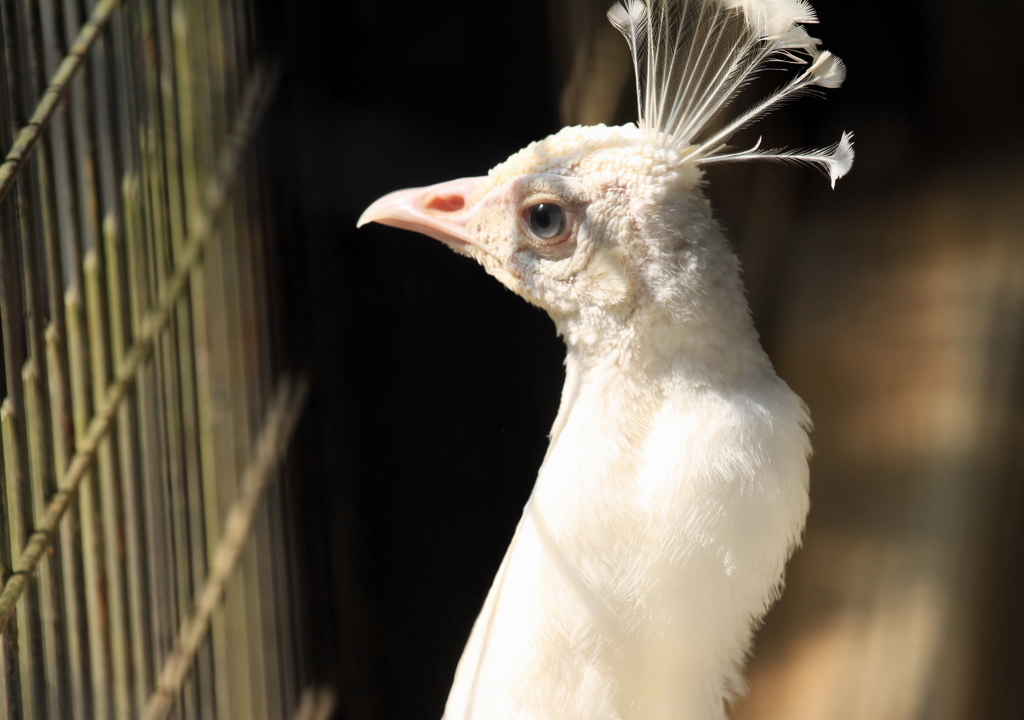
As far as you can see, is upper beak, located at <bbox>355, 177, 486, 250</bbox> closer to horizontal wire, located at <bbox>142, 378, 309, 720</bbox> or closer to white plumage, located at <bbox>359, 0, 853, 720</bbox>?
white plumage, located at <bbox>359, 0, 853, 720</bbox>

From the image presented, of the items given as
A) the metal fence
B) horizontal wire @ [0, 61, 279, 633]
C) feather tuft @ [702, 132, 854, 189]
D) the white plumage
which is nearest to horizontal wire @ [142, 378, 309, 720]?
the metal fence

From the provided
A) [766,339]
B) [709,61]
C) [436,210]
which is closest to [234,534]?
[436,210]

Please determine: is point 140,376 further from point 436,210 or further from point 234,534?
point 436,210

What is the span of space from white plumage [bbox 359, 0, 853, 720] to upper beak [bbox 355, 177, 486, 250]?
4cm

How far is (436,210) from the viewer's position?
73 cm

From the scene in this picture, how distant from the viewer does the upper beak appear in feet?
2.35

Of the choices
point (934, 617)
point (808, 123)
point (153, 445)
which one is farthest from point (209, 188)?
point (934, 617)

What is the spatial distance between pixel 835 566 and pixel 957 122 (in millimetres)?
503

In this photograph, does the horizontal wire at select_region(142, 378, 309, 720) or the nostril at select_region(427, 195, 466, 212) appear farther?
the horizontal wire at select_region(142, 378, 309, 720)

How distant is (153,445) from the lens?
929 millimetres

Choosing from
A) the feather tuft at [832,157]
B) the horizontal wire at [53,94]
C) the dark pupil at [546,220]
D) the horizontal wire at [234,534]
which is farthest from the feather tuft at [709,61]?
the horizontal wire at [234,534]

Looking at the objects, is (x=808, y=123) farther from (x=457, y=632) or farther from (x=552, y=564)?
(x=457, y=632)

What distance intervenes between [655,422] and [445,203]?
0.90 feet

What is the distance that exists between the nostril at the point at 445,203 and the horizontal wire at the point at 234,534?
53cm
